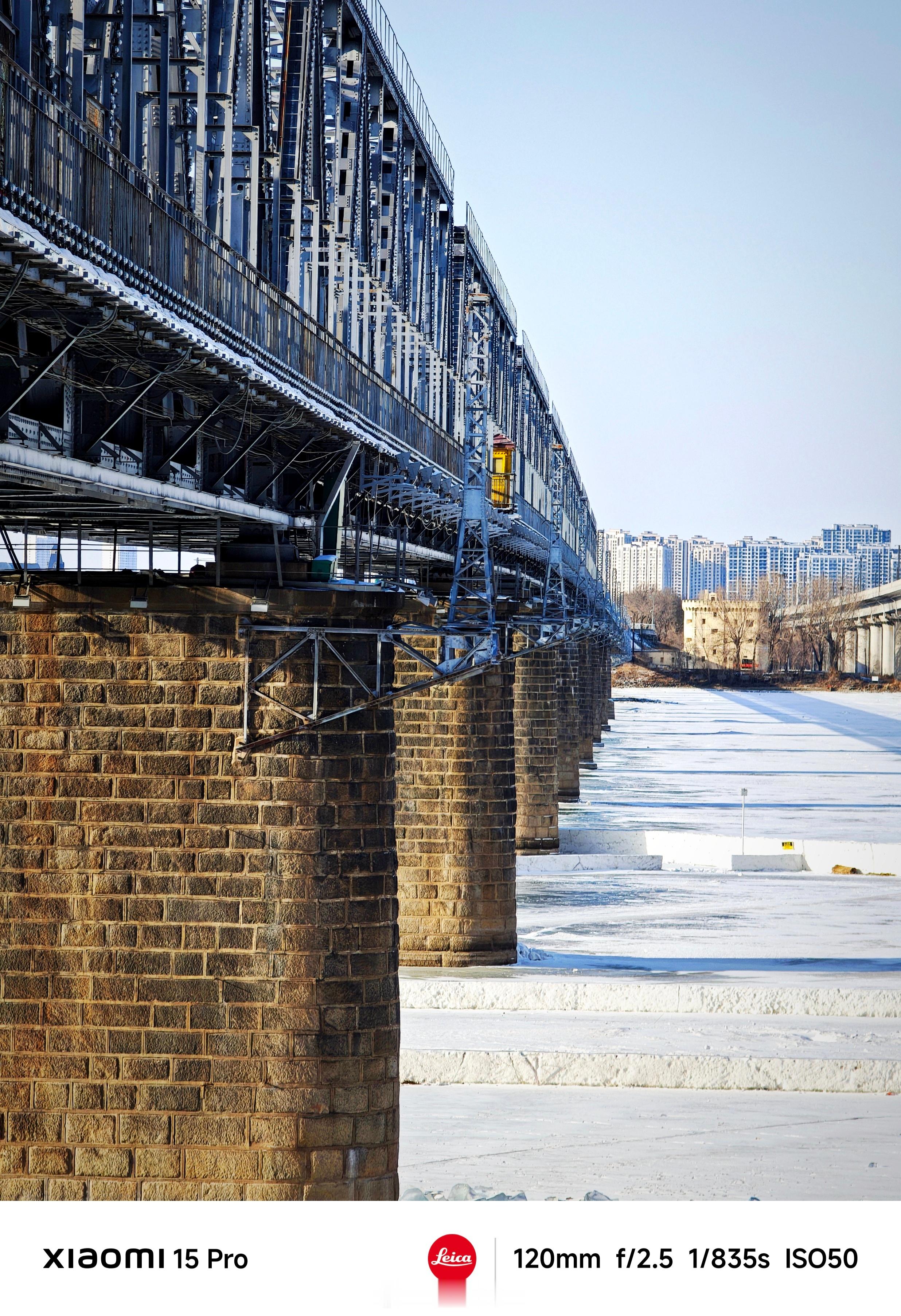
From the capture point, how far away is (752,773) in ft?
258

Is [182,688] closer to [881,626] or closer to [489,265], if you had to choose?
[489,265]

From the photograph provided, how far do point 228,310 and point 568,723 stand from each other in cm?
5078

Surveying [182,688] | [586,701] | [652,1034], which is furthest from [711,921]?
[586,701]

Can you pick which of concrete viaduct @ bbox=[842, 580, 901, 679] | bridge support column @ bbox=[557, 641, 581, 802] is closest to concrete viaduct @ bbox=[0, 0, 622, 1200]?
bridge support column @ bbox=[557, 641, 581, 802]

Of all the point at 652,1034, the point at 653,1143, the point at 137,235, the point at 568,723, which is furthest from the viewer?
the point at 568,723

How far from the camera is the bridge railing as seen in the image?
11016 mm

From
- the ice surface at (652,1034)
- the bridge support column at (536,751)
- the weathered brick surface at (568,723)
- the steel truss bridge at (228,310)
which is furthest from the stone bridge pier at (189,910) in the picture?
the weathered brick surface at (568,723)

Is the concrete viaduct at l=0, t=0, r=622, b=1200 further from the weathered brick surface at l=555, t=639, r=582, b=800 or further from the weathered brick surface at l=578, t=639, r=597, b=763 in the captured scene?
the weathered brick surface at l=578, t=639, r=597, b=763

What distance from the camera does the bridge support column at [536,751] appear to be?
160ft
